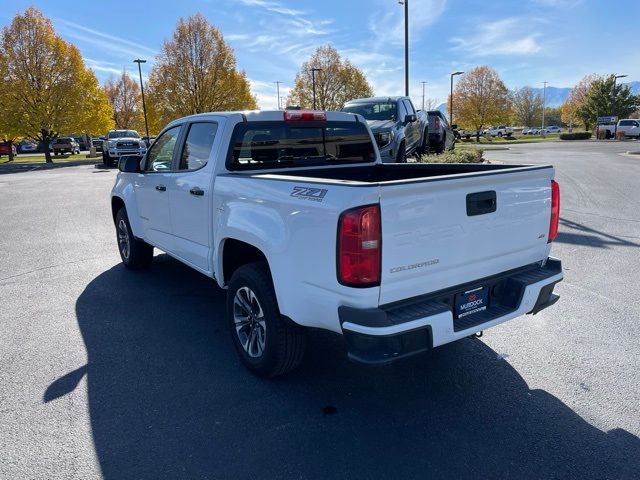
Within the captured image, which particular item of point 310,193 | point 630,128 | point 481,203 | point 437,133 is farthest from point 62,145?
point 630,128

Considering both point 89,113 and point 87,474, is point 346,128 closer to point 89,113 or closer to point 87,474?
point 87,474

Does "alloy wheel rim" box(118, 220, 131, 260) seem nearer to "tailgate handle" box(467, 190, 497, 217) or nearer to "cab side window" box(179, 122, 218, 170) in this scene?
"cab side window" box(179, 122, 218, 170)

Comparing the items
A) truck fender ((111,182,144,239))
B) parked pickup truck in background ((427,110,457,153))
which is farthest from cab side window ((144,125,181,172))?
parked pickup truck in background ((427,110,457,153))

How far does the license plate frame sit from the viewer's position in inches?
122

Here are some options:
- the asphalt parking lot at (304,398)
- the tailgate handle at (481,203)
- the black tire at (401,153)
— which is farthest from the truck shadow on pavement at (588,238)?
the tailgate handle at (481,203)

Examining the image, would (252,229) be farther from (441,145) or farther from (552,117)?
(552,117)

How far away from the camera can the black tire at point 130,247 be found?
249 inches

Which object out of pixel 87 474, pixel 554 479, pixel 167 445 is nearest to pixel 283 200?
pixel 167 445

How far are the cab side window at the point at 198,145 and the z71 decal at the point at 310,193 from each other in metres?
1.55

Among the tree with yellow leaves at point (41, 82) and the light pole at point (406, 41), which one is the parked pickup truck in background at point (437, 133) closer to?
the light pole at point (406, 41)

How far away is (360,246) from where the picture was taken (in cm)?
265

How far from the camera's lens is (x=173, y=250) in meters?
5.04

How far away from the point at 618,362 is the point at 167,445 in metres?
3.29

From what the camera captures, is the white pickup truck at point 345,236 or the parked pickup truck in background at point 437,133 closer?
the white pickup truck at point 345,236
